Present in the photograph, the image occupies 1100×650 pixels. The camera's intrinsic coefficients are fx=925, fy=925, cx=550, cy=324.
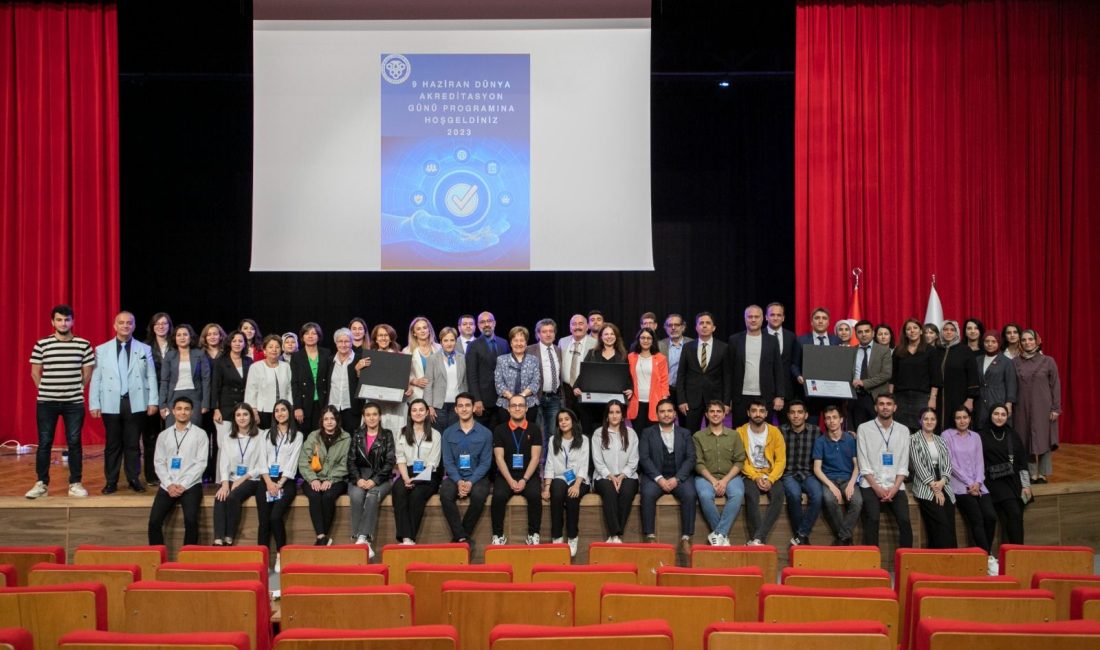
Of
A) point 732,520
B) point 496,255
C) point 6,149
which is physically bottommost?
point 732,520

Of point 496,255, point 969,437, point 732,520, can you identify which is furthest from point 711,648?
point 496,255

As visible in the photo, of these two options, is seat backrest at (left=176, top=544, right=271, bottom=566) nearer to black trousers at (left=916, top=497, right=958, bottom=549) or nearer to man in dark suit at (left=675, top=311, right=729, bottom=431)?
man in dark suit at (left=675, top=311, right=729, bottom=431)

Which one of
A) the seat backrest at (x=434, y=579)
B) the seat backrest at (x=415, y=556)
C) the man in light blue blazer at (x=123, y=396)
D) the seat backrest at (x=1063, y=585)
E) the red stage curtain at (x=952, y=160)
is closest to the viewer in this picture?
the seat backrest at (x=434, y=579)

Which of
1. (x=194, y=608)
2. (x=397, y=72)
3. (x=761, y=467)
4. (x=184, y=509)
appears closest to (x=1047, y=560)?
(x=761, y=467)

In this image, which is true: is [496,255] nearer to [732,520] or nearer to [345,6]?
[345,6]

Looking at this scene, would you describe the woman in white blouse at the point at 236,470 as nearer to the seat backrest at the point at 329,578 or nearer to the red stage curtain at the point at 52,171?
the seat backrest at the point at 329,578

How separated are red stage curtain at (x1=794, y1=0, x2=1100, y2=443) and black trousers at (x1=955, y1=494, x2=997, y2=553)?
3.14 m

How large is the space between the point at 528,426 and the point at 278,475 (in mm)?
1789

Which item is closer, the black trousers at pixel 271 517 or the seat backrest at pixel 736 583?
the seat backrest at pixel 736 583

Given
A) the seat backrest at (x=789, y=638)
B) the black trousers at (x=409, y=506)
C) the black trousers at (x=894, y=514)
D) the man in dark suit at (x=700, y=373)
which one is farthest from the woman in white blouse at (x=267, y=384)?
the seat backrest at (x=789, y=638)

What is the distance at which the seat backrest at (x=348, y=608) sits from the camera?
3086mm

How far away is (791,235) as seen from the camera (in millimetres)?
10141

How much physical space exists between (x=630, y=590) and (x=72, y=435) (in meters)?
5.07

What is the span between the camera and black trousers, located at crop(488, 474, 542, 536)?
647 centimetres
